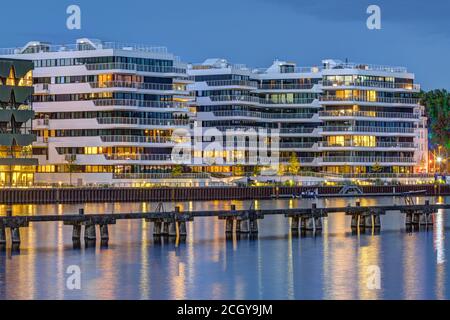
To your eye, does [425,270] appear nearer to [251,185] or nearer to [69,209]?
[69,209]

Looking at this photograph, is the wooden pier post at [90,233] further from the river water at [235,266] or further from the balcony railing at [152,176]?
the balcony railing at [152,176]

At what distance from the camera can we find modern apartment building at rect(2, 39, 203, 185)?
17562cm

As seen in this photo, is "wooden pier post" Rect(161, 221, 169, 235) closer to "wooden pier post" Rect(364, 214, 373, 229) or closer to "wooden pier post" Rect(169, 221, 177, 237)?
"wooden pier post" Rect(169, 221, 177, 237)

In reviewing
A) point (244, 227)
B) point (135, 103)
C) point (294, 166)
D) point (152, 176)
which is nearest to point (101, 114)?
point (135, 103)

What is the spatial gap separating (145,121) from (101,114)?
6.11 m

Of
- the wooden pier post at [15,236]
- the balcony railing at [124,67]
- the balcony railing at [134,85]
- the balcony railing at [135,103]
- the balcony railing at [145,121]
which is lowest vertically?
the wooden pier post at [15,236]

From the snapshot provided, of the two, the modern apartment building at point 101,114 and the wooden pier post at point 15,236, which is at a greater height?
the modern apartment building at point 101,114

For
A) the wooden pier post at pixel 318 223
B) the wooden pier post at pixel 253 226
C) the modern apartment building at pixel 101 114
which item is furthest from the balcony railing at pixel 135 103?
the wooden pier post at pixel 253 226

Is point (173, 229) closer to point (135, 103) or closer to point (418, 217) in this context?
point (418, 217)

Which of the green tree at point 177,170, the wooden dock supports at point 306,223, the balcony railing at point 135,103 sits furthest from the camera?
the green tree at point 177,170

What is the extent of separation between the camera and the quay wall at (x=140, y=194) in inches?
6324

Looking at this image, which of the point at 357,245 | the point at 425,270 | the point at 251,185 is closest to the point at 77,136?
the point at 251,185

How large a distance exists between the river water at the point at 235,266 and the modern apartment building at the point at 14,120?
4743 centimetres

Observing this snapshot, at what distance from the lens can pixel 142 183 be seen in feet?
577
